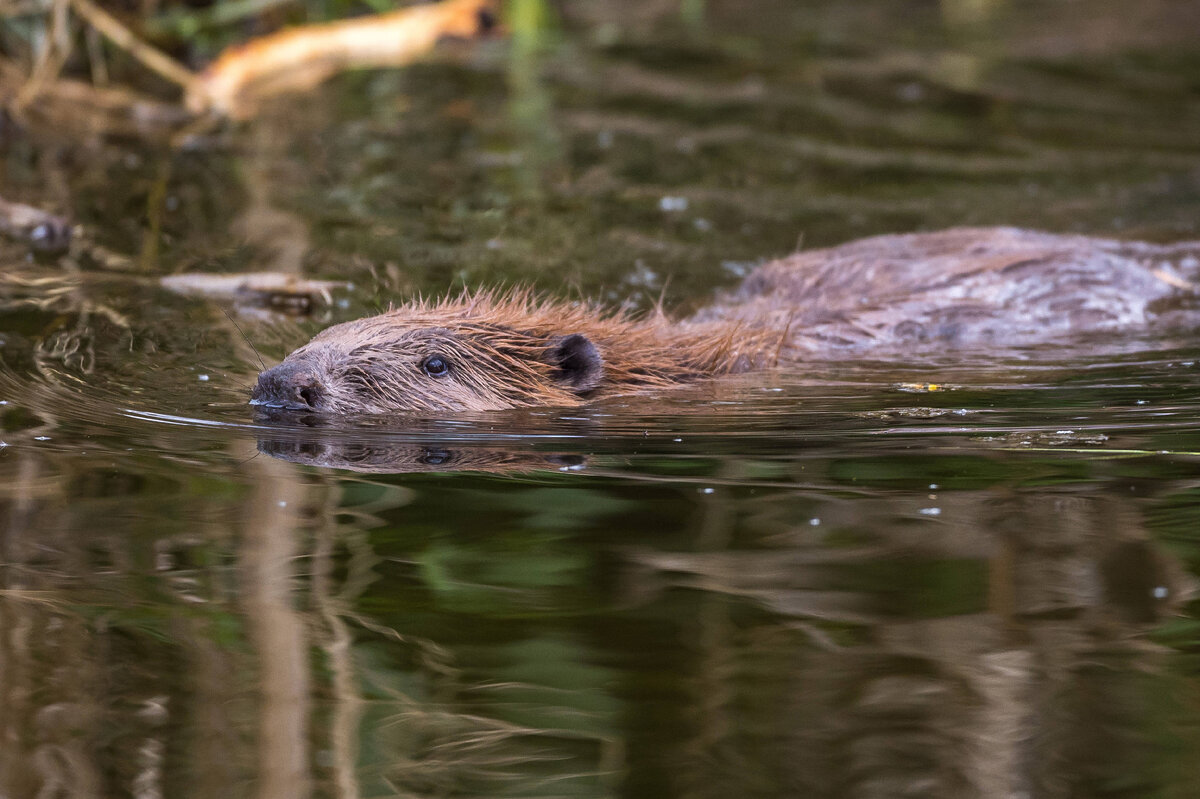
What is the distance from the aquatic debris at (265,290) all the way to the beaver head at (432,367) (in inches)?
44.0

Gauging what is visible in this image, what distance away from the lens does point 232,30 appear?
12078 millimetres

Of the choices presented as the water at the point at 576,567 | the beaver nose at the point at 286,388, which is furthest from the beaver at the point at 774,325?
the water at the point at 576,567

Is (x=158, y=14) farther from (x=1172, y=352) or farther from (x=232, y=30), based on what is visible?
(x=1172, y=352)

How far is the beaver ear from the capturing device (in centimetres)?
433

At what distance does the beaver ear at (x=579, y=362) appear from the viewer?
4.33m

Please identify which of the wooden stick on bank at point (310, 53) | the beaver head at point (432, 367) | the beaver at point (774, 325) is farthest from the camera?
the wooden stick on bank at point (310, 53)

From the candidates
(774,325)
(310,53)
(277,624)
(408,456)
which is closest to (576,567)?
(277,624)

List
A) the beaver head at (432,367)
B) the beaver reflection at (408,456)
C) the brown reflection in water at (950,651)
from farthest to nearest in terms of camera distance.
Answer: the beaver head at (432,367) < the beaver reflection at (408,456) < the brown reflection in water at (950,651)

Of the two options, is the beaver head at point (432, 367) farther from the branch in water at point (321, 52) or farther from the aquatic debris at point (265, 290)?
the branch in water at point (321, 52)

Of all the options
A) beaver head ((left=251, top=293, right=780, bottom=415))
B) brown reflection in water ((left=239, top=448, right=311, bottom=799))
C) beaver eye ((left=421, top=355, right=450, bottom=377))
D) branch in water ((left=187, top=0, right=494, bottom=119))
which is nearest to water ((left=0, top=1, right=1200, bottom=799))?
brown reflection in water ((left=239, top=448, right=311, bottom=799))

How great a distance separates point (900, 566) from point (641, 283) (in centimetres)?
364

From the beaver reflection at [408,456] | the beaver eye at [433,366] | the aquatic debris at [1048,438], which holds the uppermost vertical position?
the beaver eye at [433,366]

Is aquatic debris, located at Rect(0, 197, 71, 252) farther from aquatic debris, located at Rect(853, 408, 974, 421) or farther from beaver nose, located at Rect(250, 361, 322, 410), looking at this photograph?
aquatic debris, located at Rect(853, 408, 974, 421)

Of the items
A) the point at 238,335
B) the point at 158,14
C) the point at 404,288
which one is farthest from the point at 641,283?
the point at 158,14
